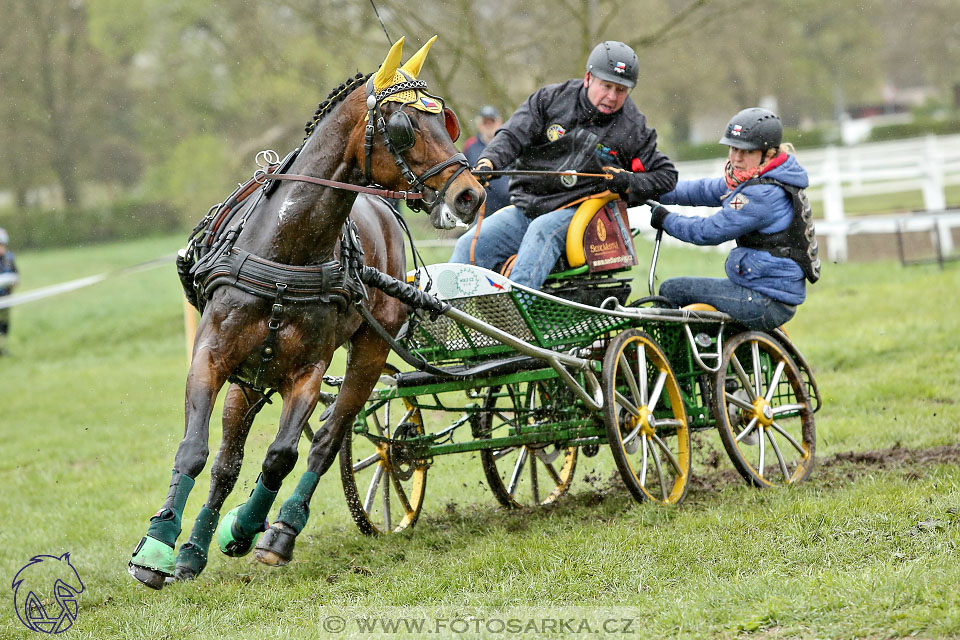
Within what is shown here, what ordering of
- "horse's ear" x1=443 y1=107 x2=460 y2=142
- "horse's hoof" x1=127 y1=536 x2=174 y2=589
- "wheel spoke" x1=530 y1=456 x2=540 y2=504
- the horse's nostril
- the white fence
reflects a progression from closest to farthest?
"horse's hoof" x1=127 y1=536 x2=174 y2=589
the horse's nostril
"horse's ear" x1=443 y1=107 x2=460 y2=142
"wheel spoke" x1=530 y1=456 x2=540 y2=504
the white fence

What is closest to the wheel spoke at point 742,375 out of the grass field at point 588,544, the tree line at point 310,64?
the grass field at point 588,544

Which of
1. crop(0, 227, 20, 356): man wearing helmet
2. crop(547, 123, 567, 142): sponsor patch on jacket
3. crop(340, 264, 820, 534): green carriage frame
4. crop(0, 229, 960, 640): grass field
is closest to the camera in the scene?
crop(0, 229, 960, 640): grass field

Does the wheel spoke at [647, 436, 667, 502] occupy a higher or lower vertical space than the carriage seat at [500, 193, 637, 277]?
lower

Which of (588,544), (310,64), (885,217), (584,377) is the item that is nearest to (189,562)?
(588,544)

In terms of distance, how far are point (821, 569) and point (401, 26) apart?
9.37 meters

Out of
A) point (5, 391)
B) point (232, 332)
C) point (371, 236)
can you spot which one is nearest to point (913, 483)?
point (371, 236)

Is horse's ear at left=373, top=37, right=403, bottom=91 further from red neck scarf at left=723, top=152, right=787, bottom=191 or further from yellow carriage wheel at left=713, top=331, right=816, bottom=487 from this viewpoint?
yellow carriage wheel at left=713, top=331, right=816, bottom=487

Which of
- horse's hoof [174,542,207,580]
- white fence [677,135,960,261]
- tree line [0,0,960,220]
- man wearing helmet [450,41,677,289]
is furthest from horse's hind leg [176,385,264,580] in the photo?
white fence [677,135,960,261]

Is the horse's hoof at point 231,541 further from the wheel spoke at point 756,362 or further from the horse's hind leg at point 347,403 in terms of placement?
the wheel spoke at point 756,362

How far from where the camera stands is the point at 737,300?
5812mm

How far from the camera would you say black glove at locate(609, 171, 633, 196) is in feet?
18.1

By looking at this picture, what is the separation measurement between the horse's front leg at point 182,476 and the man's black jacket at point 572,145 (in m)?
2.07

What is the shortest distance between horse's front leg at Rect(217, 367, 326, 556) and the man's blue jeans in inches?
52.6

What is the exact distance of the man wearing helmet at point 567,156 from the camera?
18.2 feet
